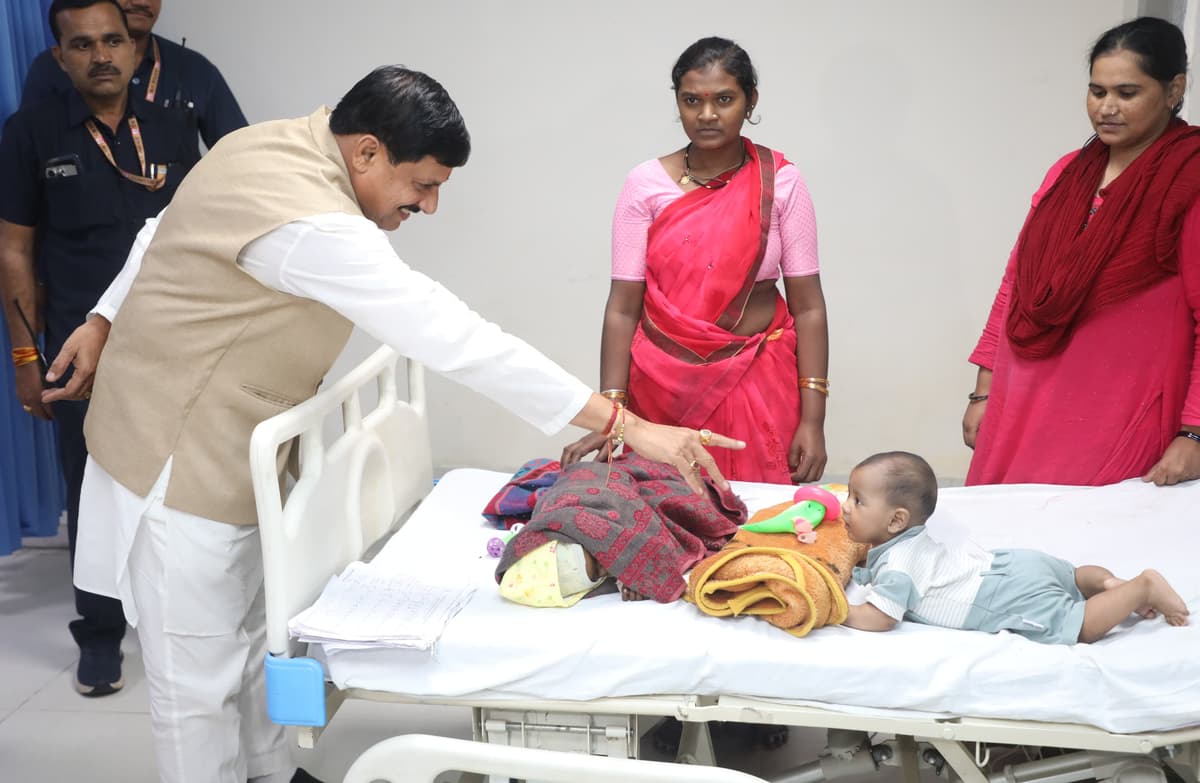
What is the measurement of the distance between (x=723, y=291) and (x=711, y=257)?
92 mm

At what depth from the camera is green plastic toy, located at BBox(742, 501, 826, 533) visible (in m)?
2.50

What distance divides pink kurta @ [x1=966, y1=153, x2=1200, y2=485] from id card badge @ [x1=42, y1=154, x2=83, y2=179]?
2658mm

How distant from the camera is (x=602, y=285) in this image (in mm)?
4828

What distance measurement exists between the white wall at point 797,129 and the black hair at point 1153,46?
6.40 feet

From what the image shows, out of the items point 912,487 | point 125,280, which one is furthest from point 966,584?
point 125,280

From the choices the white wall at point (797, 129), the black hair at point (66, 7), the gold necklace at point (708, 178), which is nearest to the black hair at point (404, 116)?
the gold necklace at point (708, 178)

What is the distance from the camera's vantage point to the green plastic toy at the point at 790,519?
2.50 m

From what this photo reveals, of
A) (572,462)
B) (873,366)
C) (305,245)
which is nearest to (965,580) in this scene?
(572,462)

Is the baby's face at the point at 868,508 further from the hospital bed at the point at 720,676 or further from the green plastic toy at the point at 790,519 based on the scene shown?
the hospital bed at the point at 720,676

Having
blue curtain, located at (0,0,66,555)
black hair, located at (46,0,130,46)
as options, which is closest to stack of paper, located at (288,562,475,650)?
black hair, located at (46,0,130,46)

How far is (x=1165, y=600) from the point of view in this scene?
6.89 feet

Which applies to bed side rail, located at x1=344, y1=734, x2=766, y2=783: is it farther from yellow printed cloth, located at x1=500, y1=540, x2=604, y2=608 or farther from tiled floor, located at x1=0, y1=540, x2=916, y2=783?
tiled floor, located at x1=0, y1=540, x2=916, y2=783

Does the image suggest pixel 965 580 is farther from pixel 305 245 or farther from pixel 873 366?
pixel 873 366

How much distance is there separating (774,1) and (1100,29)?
1216 millimetres
